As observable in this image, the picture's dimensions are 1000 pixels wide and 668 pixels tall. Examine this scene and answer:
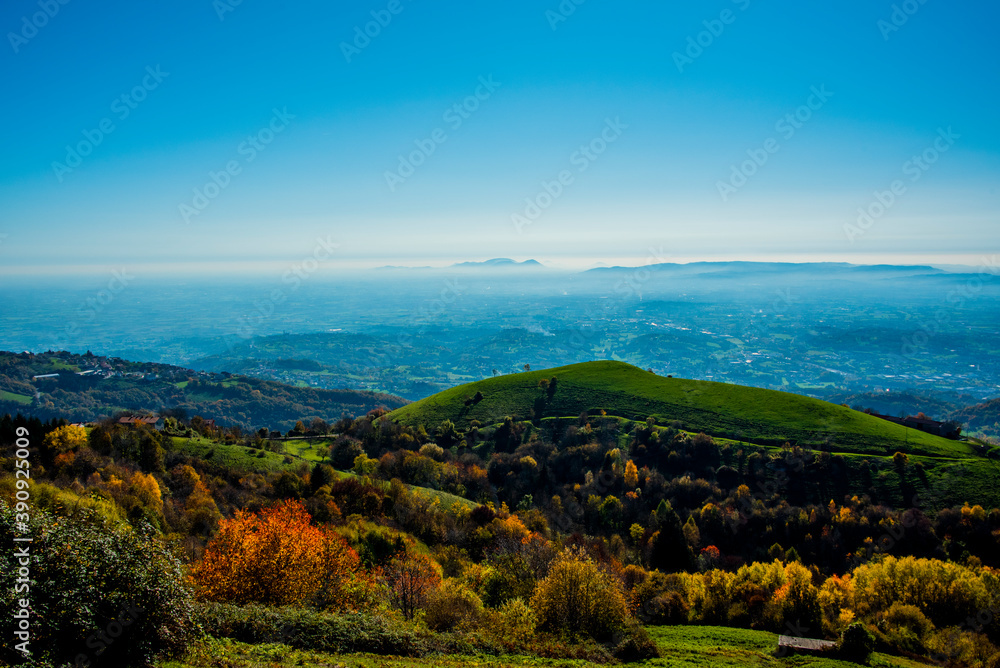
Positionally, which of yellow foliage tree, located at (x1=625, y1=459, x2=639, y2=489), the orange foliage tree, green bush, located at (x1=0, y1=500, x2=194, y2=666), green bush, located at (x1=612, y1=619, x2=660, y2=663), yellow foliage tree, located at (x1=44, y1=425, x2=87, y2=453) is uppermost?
green bush, located at (x1=0, y1=500, x2=194, y2=666)

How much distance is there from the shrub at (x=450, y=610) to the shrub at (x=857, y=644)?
73.1 ft

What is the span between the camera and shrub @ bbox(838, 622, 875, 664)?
2777 cm

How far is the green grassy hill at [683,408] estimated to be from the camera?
88.7 m

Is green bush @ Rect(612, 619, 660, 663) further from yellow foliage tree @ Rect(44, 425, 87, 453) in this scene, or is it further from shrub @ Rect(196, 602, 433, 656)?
yellow foliage tree @ Rect(44, 425, 87, 453)

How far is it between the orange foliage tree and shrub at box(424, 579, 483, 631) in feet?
17.0

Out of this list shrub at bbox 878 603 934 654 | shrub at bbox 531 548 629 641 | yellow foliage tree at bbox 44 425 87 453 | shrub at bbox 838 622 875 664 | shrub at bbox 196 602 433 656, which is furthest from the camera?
yellow foliage tree at bbox 44 425 87 453

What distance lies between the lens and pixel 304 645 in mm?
21203

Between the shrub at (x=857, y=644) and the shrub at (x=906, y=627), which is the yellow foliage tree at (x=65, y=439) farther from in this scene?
the shrub at (x=906, y=627)

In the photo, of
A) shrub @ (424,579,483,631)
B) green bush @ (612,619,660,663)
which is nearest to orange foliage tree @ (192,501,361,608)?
shrub @ (424,579,483,631)

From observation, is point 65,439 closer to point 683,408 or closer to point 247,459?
point 247,459

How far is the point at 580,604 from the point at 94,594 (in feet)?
85.5

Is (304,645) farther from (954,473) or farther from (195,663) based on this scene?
(954,473)

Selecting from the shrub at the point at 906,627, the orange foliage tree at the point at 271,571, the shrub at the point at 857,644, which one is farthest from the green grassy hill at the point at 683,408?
the orange foliage tree at the point at 271,571

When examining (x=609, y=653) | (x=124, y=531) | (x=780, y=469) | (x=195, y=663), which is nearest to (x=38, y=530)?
(x=124, y=531)
